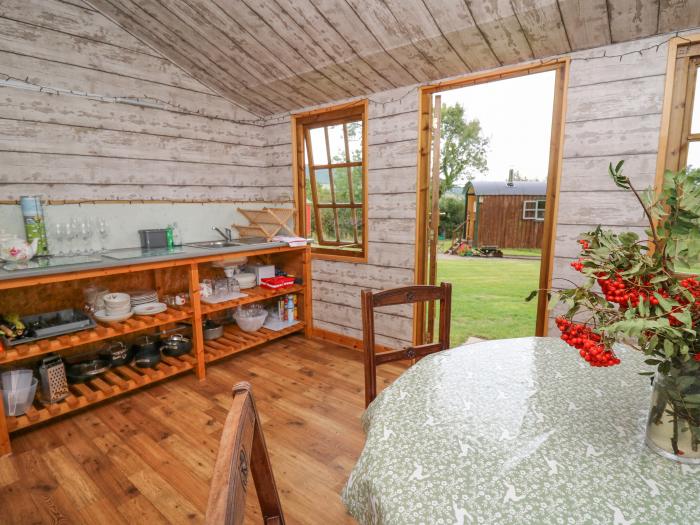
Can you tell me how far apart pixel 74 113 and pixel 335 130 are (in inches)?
72.1

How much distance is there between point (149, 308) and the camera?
2590mm

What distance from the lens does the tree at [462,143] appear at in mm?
11891

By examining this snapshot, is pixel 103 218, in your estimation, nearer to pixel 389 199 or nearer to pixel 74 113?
pixel 74 113

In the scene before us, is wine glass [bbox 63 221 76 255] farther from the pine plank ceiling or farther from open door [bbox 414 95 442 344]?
open door [bbox 414 95 442 344]

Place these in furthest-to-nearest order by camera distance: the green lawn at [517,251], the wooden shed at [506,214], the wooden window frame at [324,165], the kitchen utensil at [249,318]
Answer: the wooden shed at [506,214]
the green lawn at [517,251]
the kitchen utensil at [249,318]
the wooden window frame at [324,165]

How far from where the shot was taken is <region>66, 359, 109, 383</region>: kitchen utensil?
2.42m

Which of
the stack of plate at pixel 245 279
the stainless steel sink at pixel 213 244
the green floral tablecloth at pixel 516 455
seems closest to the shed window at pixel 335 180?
the stack of plate at pixel 245 279

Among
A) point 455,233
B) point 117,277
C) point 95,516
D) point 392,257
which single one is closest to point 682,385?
point 95,516

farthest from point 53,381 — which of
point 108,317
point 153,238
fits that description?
point 153,238

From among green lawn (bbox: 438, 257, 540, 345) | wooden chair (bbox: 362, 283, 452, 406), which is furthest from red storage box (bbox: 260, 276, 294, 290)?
wooden chair (bbox: 362, 283, 452, 406)

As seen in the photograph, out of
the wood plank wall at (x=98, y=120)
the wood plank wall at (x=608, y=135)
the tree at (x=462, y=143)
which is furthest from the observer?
the tree at (x=462, y=143)

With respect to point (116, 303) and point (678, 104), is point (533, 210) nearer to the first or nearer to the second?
point (678, 104)

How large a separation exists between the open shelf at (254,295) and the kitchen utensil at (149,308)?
0.90 feet

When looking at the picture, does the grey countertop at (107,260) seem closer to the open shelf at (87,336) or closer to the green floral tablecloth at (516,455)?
the open shelf at (87,336)
